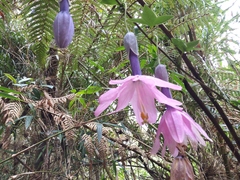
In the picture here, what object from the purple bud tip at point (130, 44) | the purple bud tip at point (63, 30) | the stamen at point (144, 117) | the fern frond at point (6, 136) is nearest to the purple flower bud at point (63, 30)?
the purple bud tip at point (63, 30)

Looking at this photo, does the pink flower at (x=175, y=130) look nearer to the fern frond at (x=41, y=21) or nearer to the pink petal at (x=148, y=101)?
the pink petal at (x=148, y=101)

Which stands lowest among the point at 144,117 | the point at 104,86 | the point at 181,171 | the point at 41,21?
the point at 181,171

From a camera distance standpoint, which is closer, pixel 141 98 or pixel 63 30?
pixel 63 30

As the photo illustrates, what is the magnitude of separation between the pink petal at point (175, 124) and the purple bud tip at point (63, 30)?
236mm

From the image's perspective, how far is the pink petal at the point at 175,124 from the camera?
47 centimetres

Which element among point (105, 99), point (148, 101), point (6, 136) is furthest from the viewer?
point (6, 136)

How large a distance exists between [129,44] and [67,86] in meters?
0.91

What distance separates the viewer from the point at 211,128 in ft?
3.84

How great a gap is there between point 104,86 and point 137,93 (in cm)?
65

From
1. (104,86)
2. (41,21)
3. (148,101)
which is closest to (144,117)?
(148,101)

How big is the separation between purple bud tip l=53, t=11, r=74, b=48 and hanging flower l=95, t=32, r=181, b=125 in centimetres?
11

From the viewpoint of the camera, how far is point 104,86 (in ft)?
3.91

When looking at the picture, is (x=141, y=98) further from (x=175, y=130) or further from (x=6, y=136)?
(x=6, y=136)

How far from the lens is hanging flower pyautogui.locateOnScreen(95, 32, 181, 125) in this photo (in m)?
0.44
